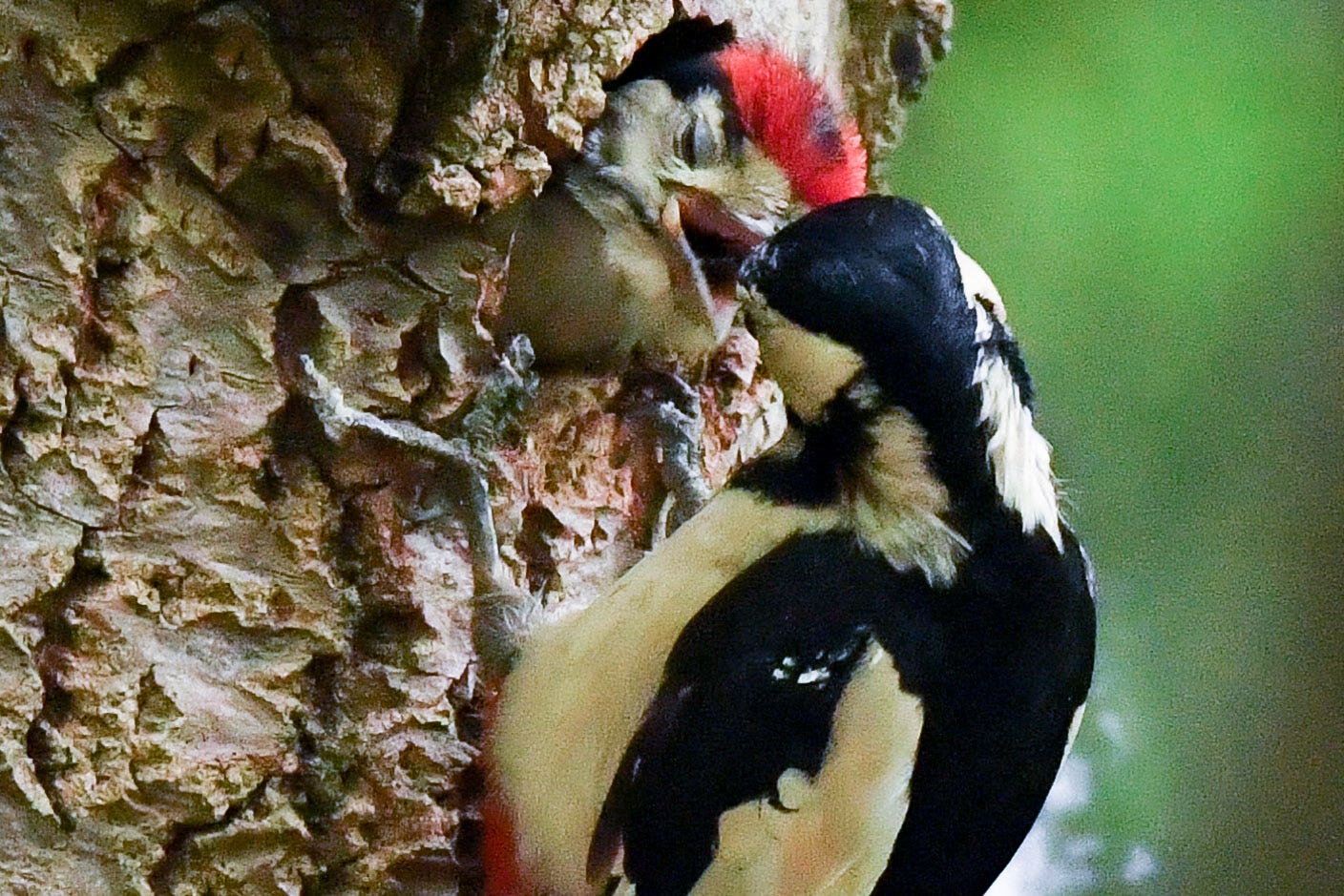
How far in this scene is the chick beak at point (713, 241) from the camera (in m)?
0.88

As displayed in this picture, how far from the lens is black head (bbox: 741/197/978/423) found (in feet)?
2.24

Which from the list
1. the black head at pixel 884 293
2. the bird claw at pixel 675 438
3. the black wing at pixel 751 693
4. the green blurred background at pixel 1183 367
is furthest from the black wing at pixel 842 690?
the green blurred background at pixel 1183 367

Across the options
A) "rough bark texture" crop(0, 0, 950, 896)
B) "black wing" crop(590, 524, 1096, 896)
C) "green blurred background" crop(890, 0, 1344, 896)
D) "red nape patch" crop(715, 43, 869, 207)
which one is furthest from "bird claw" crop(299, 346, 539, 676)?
"green blurred background" crop(890, 0, 1344, 896)

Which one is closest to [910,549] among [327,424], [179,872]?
[327,424]

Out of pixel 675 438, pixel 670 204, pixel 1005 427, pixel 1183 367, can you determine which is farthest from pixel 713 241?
pixel 1183 367

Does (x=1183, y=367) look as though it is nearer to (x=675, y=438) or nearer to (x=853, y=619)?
(x=675, y=438)

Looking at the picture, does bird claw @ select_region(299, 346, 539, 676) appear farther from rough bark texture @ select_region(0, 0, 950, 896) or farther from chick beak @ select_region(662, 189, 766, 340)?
chick beak @ select_region(662, 189, 766, 340)

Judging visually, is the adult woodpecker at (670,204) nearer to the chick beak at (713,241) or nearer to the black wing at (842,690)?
the chick beak at (713,241)

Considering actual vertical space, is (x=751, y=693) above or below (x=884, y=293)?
below

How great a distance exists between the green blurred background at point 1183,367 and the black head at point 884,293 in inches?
34.2

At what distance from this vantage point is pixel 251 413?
0.73 m

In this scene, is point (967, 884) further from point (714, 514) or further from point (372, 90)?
point (372, 90)

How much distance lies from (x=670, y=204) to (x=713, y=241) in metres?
0.04

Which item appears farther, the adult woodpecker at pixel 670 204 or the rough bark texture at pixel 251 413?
the adult woodpecker at pixel 670 204
